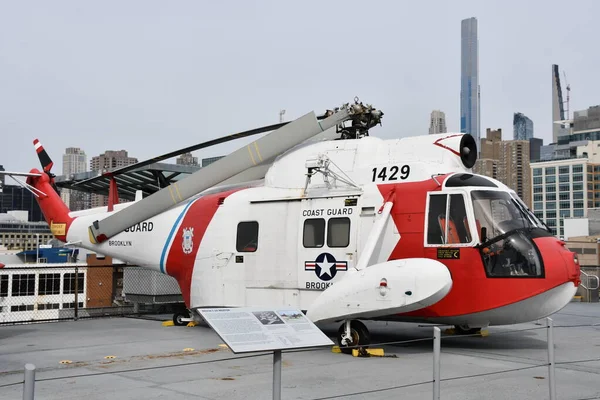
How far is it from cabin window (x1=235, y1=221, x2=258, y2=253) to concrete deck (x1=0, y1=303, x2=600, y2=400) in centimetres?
205

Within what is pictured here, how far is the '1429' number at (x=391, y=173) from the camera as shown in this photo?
12.9 m

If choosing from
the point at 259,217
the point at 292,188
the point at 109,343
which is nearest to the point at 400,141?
the point at 292,188

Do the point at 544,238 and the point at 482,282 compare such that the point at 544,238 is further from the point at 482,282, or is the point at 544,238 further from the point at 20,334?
the point at 20,334

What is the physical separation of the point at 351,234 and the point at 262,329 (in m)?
7.17

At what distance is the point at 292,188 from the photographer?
46.5ft

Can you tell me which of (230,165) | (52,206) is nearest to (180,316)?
(230,165)

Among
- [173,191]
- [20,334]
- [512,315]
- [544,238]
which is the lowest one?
[20,334]

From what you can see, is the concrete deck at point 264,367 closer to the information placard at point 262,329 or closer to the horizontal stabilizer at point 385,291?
the information placard at point 262,329

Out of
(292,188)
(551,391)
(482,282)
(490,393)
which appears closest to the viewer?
(551,391)

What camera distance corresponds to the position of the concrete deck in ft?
28.2

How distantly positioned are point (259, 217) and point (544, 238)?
580 cm

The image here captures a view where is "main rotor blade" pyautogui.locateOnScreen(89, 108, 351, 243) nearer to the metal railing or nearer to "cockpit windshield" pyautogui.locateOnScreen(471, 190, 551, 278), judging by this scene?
"cockpit windshield" pyautogui.locateOnScreen(471, 190, 551, 278)

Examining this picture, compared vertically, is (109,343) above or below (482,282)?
below

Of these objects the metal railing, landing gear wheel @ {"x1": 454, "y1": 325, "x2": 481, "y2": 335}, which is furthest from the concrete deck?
landing gear wheel @ {"x1": 454, "y1": 325, "x2": 481, "y2": 335}
